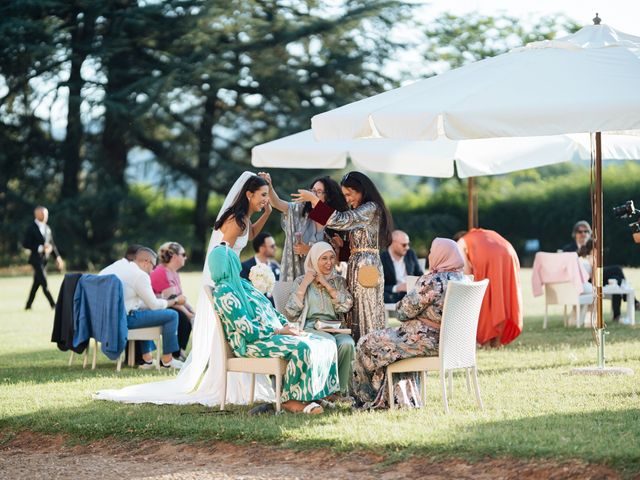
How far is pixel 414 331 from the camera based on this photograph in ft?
25.1

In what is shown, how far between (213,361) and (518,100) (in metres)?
2.95

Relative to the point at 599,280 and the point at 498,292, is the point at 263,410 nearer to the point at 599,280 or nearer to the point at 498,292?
the point at 599,280

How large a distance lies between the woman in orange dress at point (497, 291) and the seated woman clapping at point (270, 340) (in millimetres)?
4293

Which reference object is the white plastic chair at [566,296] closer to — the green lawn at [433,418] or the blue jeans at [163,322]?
the green lawn at [433,418]

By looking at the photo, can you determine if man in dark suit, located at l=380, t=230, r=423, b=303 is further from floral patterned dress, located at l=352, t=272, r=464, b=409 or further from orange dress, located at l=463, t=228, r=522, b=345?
floral patterned dress, located at l=352, t=272, r=464, b=409

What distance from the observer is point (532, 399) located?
811 centimetres

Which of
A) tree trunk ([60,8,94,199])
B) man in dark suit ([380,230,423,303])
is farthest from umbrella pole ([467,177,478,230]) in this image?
tree trunk ([60,8,94,199])

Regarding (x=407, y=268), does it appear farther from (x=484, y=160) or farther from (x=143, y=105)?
(x=143, y=105)

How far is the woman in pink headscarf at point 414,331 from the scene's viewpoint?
24.9ft

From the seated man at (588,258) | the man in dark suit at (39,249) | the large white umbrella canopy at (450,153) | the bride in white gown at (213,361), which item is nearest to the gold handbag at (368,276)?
the bride in white gown at (213,361)

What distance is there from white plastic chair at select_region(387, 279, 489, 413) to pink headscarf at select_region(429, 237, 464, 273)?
0.19 meters

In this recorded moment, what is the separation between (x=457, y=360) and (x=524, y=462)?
171 cm

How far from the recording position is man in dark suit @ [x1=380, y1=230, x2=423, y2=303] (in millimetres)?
12812

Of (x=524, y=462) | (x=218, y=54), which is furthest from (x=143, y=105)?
(x=524, y=462)
